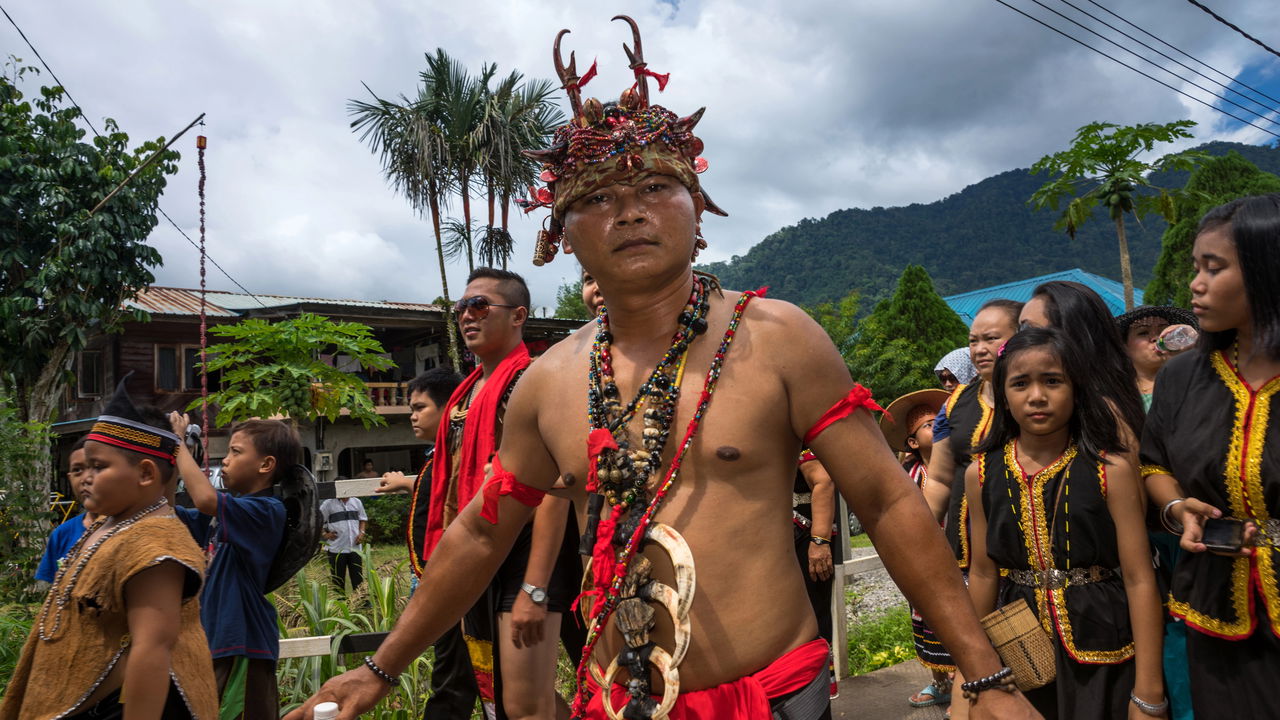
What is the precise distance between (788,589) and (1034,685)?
1.55 meters

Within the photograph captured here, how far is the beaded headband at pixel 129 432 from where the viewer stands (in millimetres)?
3139

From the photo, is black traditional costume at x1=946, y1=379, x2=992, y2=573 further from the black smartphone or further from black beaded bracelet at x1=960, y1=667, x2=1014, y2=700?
black beaded bracelet at x1=960, y1=667, x2=1014, y2=700

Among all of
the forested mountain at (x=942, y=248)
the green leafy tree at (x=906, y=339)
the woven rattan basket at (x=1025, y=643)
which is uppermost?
the forested mountain at (x=942, y=248)

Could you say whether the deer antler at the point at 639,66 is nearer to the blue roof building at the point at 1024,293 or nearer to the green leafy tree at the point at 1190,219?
the green leafy tree at the point at 1190,219

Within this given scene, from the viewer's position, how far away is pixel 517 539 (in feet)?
12.3

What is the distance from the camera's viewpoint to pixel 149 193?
15.2 metres

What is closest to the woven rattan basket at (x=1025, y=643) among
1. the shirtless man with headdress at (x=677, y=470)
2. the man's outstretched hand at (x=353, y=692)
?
the shirtless man with headdress at (x=677, y=470)

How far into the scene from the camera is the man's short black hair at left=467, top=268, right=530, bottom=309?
14.0 feet

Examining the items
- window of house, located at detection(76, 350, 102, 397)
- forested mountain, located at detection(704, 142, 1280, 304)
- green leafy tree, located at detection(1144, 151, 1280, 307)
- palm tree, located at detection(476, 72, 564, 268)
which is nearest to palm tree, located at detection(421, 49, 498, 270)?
palm tree, located at detection(476, 72, 564, 268)

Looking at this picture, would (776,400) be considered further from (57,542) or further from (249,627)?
(57,542)

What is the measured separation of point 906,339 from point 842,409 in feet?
79.5

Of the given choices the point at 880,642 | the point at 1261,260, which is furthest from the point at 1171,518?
the point at 880,642

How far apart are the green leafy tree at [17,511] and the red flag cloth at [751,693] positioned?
7.87 meters

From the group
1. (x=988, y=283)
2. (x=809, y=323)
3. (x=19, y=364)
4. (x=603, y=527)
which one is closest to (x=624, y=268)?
(x=809, y=323)
